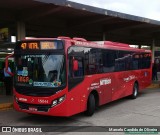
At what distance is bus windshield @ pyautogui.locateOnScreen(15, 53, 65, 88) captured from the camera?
9156mm

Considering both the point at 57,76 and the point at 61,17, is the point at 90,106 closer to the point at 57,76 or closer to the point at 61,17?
the point at 57,76

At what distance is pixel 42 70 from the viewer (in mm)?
9297

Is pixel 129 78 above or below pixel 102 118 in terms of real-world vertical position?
above

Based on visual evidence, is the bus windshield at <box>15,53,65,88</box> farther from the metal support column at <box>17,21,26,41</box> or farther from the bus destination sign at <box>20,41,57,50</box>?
the metal support column at <box>17,21,26,41</box>

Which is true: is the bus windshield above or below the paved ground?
above

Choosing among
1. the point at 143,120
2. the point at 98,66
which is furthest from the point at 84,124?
the point at 98,66

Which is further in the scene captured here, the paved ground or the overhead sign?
the overhead sign

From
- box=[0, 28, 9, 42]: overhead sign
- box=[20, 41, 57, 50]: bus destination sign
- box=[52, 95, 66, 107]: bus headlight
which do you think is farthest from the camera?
box=[0, 28, 9, 42]: overhead sign

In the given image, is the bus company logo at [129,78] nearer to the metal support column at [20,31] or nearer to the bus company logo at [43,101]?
the bus company logo at [43,101]

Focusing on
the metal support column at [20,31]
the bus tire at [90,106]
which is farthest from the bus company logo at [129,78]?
the metal support column at [20,31]

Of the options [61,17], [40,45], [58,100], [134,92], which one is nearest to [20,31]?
[61,17]

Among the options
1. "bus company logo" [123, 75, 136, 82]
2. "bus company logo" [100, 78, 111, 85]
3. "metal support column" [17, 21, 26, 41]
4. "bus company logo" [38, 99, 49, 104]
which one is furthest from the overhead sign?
"bus company logo" [38, 99, 49, 104]

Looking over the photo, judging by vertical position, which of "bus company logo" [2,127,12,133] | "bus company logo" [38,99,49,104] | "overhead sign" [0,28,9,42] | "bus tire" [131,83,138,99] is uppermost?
"overhead sign" [0,28,9,42]

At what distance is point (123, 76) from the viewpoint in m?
14.1
